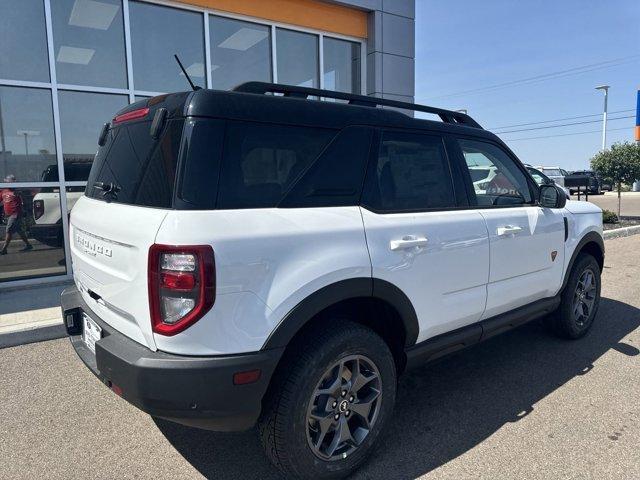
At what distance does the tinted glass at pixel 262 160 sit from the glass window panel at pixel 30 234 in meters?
5.44

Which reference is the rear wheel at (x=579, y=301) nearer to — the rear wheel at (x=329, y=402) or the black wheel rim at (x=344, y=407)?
the rear wheel at (x=329, y=402)

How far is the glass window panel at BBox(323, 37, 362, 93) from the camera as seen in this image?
8531 mm

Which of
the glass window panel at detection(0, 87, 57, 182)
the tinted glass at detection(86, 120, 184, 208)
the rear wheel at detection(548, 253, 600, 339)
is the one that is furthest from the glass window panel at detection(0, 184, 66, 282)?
the rear wheel at detection(548, 253, 600, 339)

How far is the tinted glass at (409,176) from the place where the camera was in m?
2.62

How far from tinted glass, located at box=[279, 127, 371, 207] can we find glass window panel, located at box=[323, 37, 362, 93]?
636cm

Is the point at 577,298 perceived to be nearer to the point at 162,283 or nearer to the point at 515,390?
the point at 515,390

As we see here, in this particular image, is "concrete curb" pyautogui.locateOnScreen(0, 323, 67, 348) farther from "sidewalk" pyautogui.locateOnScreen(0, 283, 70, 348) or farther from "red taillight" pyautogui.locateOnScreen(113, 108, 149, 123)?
"red taillight" pyautogui.locateOnScreen(113, 108, 149, 123)

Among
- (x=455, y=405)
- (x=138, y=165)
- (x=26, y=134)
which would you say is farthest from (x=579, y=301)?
(x=26, y=134)

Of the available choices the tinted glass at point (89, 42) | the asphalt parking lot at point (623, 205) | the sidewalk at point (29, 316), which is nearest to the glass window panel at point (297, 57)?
the tinted glass at point (89, 42)

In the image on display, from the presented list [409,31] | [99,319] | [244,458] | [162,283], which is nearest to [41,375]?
[99,319]

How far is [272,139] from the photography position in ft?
7.35

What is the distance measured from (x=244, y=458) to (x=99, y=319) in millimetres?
1094

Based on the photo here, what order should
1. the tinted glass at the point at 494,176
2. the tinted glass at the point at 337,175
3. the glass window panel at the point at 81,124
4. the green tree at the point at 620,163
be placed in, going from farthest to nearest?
the green tree at the point at 620,163 → the glass window panel at the point at 81,124 → the tinted glass at the point at 494,176 → the tinted glass at the point at 337,175

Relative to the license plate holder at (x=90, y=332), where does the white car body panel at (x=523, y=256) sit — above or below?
above
